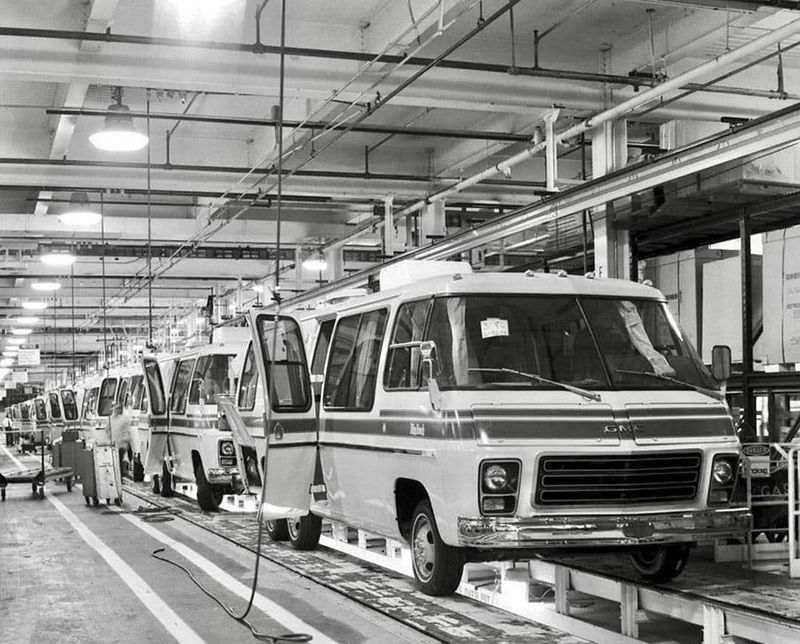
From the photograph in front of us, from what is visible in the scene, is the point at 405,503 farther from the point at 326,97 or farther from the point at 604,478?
the point at 326,97

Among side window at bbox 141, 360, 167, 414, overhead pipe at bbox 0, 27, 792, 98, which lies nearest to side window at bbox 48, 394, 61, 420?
side window at bbox 141, 360, 167, 414

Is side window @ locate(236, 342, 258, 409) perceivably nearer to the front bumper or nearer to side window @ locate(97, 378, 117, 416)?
the front bumper

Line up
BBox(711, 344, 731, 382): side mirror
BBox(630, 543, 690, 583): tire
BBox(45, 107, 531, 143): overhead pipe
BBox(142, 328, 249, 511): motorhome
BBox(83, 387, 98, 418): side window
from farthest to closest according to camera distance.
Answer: BBox(83, 387, 98, 418): side window → BBox(142, 328, 249, 511): motorhome → BBox(45, 107, 531, 143): overhead pipe → BBox(711, 344, 731, 382): side mirror → BBox(630, 543, 690, 583): tire

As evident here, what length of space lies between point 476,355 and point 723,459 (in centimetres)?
197

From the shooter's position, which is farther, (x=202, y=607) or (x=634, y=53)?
(x=634, y=53)

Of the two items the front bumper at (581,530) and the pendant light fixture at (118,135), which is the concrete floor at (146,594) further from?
the pendant light fixture at (118,135)

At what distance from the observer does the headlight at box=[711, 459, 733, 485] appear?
819 centimetres

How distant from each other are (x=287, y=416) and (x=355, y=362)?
0.87 metres

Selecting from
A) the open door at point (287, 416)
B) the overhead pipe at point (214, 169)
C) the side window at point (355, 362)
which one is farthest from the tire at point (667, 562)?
the overhead pipe at point (214, 169)

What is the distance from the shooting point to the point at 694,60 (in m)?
14.3

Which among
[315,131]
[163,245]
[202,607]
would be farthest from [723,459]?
[163,245]

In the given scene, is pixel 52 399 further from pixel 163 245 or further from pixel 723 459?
pixel 723 459

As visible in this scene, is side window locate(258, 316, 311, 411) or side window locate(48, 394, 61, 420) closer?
side window locate(258, 316, 311, 411)

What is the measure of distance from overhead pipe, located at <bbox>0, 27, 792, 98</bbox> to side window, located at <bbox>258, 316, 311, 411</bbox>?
9.72 ft
